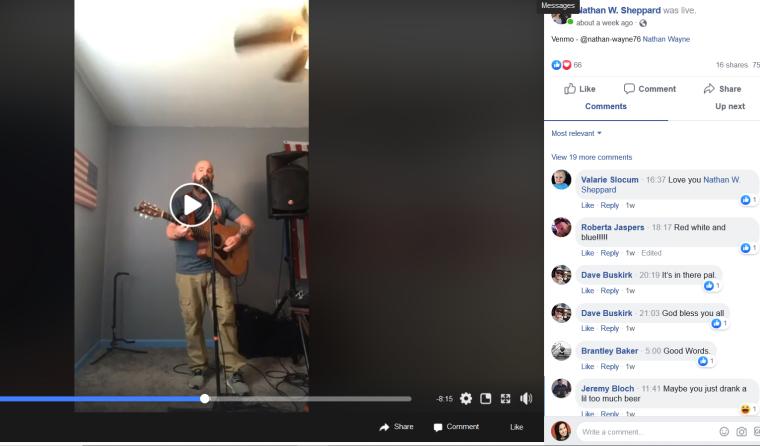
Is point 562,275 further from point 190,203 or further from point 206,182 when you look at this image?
point 206,182

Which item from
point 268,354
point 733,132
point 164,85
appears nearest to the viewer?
point 733,132

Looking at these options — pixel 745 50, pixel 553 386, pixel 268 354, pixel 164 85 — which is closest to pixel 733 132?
pixel 745 50

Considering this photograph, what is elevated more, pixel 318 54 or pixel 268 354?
pixel 318 54

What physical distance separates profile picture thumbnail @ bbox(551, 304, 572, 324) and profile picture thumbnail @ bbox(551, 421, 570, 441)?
165mm

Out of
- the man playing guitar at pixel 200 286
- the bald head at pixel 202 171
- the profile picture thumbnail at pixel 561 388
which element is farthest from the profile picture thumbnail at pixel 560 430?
the bald head at pixel 202 171

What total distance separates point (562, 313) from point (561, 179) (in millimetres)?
213

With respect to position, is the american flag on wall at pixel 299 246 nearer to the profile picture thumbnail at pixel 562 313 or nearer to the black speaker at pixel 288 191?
the black speaker at pixel 288 191

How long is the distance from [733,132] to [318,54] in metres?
0.67

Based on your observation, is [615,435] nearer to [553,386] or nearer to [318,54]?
[553,386]

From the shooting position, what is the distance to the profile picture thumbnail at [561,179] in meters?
0.60

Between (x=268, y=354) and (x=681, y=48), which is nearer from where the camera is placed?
(x=681, y=48)

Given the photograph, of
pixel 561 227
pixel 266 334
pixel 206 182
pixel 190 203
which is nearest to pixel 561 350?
pixel 561 227

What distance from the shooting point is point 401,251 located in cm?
60

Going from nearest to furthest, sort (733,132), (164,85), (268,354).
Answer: (733,132) → (164,85) → (268,354)
